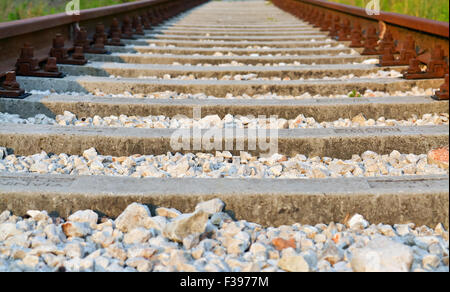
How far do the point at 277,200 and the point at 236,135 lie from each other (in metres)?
0.83

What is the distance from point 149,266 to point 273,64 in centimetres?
373

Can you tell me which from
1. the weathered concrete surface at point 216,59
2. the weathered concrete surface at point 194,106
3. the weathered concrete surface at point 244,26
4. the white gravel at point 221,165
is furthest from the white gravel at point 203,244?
the weathered concrete surface at point 244,26

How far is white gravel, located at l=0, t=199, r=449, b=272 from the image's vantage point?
2.02 meters

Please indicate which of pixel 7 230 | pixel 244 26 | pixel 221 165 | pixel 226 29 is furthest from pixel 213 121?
pixel 244 26

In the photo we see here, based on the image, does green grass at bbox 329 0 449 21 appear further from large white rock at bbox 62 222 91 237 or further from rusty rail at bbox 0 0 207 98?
large white rock at bbox 62 222 91 237

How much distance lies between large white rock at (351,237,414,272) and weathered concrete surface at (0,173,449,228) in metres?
0.37

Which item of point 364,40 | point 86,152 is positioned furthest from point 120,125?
point 364,40

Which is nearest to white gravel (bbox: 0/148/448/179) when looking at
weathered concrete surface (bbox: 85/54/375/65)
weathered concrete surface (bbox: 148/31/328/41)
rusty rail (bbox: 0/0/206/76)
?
rusty rail (bbox: 0/0/206/76)

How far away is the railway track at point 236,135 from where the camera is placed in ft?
7.86

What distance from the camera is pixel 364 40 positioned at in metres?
6.23

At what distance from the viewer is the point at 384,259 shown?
6.40ft

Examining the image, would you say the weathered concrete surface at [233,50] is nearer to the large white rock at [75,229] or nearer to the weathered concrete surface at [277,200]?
the weathered concrete surface at [277,200]

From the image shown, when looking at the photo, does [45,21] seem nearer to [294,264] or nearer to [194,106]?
[194,106]
